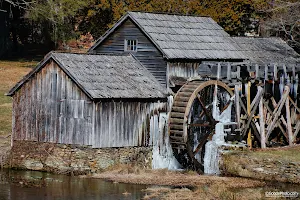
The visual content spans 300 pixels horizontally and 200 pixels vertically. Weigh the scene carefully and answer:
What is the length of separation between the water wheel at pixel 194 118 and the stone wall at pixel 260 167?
1.52m

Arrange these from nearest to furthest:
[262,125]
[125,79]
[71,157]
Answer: [71,157] → [125,79] → [262,125]

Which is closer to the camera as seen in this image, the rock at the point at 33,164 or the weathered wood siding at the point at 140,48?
the rock at the point at 33,164

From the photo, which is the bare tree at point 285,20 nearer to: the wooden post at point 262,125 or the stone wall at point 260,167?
the wooden post at point 262,125

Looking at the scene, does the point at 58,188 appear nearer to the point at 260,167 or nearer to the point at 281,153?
the point at 260,167

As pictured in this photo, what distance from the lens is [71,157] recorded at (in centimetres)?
2695

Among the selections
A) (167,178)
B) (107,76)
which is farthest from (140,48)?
(167,178)

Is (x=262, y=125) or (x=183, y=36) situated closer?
(x=262, y=125)

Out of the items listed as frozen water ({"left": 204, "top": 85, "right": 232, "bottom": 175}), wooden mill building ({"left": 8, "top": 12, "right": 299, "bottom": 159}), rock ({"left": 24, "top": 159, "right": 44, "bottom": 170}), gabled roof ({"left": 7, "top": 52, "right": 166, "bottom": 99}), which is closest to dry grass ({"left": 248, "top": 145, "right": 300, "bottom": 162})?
frozen water ({"left": 204, "top": 85, "right": 232, "bottom": 175})

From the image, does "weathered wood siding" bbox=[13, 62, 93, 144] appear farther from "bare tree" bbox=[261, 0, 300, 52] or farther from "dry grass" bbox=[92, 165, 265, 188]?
"bare tree" bbox=[261, 0, 300, 52]

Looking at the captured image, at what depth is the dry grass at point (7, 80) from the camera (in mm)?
34444

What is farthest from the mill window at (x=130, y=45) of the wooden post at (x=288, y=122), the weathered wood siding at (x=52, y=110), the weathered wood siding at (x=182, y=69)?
the wooden post at (x=288, y=122)

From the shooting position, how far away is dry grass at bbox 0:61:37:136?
113 ft

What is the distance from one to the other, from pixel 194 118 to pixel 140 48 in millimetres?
Answer: 3643

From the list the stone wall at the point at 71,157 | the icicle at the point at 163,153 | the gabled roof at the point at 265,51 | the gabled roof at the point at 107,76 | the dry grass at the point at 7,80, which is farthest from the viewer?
the dry grass at the point at 7,80
